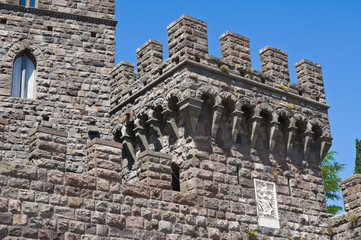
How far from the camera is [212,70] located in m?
14.8

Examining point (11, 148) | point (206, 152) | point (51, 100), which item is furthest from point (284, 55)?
point (11, 148)

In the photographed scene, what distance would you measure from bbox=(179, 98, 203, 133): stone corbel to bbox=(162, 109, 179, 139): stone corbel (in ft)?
1.28

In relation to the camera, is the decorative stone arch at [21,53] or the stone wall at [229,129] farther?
the decorative stone arch at [21,53]

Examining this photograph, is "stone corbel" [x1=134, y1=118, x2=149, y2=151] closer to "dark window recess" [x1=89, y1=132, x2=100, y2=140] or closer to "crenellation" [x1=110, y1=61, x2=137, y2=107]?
"crenellation" [x1=110, y1=61, x2=137, y2=107]

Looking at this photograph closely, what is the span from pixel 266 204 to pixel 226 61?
138 inches

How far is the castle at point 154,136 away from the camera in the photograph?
39.5 ft

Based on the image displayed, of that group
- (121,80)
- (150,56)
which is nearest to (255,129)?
(150,56)

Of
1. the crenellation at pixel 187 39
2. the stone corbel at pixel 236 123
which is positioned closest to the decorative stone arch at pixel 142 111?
the crenellation at pixel 187 39

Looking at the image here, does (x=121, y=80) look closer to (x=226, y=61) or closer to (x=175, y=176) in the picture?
(x=226, y=61)

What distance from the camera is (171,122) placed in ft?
47.6

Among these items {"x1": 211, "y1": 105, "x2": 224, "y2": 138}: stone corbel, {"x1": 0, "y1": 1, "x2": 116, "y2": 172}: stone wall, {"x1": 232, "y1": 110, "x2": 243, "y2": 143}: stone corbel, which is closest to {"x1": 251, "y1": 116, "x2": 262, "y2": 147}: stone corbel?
{"x1": 232, "y1": 110, "x2": 243, "y2": 143}: stone corbel

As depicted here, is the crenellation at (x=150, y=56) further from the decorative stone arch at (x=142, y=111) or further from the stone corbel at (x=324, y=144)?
the stone corbel at (x=324, y=144)

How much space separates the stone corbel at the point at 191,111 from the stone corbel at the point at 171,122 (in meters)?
0.39

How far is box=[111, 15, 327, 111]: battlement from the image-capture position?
14.9 metres
